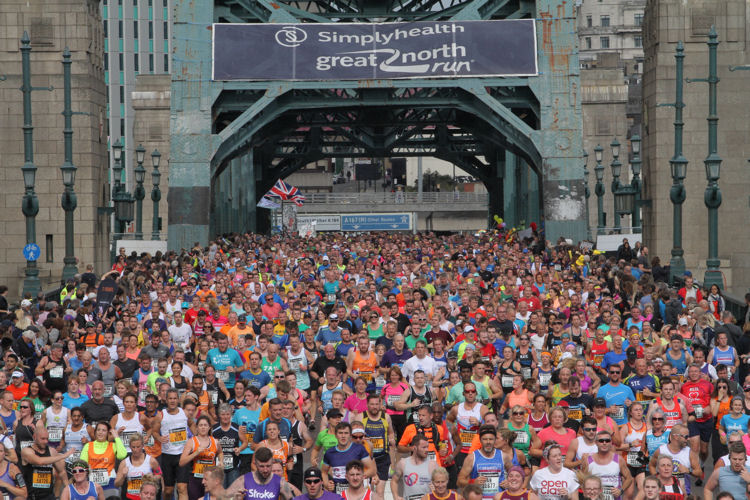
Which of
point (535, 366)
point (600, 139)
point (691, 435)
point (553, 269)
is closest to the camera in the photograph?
point (691, 435)

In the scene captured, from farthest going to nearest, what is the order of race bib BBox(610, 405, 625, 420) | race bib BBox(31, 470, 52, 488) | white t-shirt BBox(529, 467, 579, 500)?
race bib BBox(610, 405, 625, 420), race bib BBox(31, 470, 52, 488), white t-shirt BBox(529, 467, 579, 500)

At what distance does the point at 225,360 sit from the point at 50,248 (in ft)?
75.5

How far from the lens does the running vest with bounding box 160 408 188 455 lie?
542 inches

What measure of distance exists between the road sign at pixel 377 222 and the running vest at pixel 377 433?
70.2m

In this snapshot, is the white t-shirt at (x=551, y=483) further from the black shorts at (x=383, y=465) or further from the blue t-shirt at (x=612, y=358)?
the blue t-shirt at (x=612, y=358)

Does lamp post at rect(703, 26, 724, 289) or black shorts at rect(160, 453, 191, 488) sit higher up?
lamp post at rect(703, 26, 724, 289)

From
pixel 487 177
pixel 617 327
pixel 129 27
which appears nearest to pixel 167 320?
pixel 617 327

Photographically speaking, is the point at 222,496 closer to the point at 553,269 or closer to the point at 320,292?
the point at 320,292

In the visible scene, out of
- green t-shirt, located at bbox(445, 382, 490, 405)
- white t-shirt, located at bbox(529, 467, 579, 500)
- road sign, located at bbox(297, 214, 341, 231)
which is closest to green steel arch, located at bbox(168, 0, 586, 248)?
green t-shirt, located at bbox(445, 382, 490, 405)

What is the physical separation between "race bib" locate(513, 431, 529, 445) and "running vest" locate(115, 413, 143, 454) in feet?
13.1

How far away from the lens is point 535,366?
54.9 feet

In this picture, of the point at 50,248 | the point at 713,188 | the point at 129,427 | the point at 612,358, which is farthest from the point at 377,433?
the point at 50,248

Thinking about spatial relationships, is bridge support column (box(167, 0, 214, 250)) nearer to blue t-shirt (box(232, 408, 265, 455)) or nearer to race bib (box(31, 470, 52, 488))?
blue t-shirt (box(232, 408, 265, 455))

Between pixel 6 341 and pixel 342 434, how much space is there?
23.7 feet
